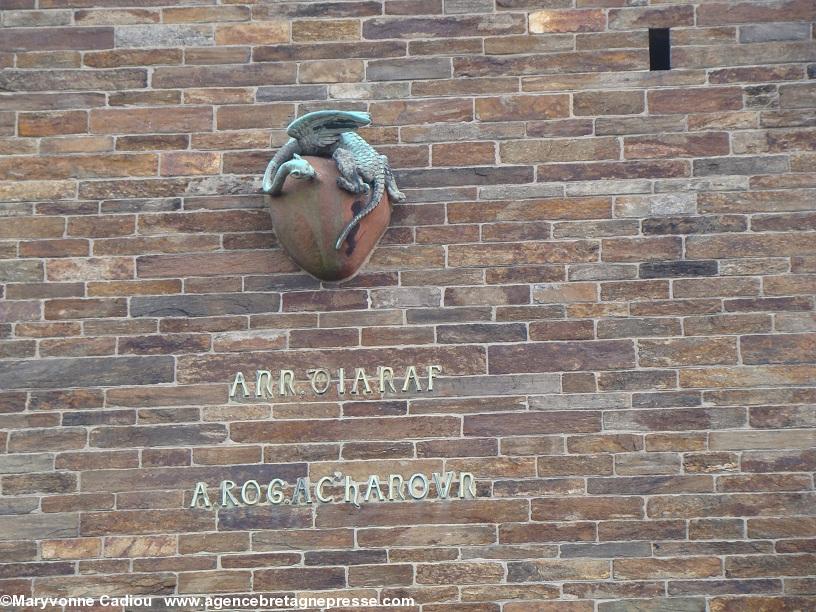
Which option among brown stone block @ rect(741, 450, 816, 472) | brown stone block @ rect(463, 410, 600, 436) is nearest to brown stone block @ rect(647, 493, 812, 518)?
brown stone block @ rect(741, 450, 816, 472)

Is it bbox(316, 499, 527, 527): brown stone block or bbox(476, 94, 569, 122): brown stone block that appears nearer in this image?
bbox(316, 499, 527, 527): brown stone block

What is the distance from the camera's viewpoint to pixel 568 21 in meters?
7.93

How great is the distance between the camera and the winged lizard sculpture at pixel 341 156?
7.55 meters

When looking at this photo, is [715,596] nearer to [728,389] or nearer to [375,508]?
[728,389]

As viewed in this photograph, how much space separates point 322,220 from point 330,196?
0.13 meters

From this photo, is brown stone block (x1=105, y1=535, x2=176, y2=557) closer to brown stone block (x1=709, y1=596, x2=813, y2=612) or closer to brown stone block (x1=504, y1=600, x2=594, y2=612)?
brown stone block (x1=504, y1=600, x2=594, y2=612)

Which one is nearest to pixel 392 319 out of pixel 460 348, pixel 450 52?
pixel 460 348

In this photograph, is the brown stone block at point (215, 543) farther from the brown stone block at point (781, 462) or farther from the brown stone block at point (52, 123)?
the brown stone block at point (781, 462)

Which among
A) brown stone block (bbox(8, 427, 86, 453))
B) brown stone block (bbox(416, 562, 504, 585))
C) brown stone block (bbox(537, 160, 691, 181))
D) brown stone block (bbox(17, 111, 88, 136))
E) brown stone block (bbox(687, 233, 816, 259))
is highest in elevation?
brown stone block (bbox(17, 111, 88, 136))

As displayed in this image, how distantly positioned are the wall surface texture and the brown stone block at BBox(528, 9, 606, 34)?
0.05 ft

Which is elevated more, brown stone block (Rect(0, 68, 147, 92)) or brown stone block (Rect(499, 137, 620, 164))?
brown stone block (Rect(0, 68, 147, 92))

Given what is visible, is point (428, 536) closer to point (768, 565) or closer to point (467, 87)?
point (768, 565)

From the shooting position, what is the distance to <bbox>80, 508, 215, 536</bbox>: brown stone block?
7.41 meters

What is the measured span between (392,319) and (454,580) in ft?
4.25
